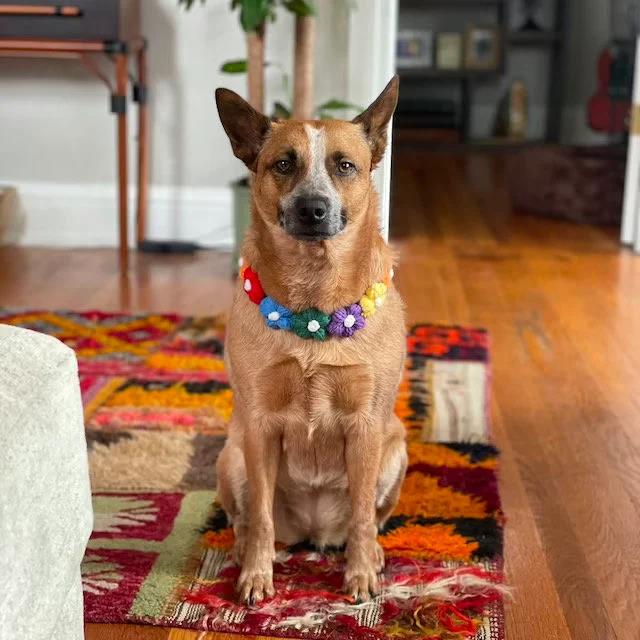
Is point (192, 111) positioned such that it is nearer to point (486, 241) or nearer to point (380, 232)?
point (486, 241)

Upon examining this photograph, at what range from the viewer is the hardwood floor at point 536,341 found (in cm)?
171

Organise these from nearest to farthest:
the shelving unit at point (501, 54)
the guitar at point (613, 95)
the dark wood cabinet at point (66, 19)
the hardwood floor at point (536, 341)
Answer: the hardwood floor at point (536, 341) < the dark wood cabinet at point (66, 19) < the guitar at point (613, 95) < the shelving unit at point (501, 54)

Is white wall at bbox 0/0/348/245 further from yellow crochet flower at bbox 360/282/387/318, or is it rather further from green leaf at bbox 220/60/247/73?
yellow crochet flower at bbox 360/282/387/318

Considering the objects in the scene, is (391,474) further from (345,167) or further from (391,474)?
(345,167)

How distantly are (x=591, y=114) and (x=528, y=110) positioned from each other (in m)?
1.73

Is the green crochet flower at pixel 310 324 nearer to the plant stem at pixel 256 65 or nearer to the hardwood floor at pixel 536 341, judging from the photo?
the hardwood floor at pixel 536 341

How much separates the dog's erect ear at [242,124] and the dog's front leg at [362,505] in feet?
1.63

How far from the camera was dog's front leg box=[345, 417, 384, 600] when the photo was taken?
166 cm

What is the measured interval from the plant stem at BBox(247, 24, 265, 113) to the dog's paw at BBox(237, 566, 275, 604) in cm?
205

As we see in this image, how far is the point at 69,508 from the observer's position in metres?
1.22

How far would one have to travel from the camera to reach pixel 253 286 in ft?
5.48

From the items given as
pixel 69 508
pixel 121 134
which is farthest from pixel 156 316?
pixel 69 508

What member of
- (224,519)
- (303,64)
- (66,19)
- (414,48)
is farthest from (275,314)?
(414,48)

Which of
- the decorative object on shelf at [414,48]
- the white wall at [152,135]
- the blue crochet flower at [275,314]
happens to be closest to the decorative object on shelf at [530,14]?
the decorative object on shelf at [414,48]
